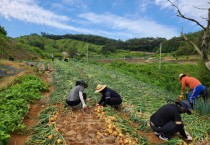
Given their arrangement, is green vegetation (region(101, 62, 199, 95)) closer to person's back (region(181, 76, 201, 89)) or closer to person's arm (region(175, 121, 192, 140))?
person's back (region(181, 76, 201, 89))

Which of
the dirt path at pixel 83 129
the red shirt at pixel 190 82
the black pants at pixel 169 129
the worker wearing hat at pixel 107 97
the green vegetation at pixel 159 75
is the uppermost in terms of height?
the red shirt at pixel 190 82

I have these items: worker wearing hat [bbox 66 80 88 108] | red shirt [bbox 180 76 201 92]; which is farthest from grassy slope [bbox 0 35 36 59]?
red shirt [bbox 180 76 201 92]

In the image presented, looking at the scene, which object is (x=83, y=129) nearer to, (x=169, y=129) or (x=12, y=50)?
(x=169, y=129)

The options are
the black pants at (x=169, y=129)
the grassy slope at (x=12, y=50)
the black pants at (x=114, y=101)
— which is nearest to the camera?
the black pants at (x=169, y=129)

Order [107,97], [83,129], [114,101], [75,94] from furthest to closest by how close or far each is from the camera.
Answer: [114,101] < [107,97] < [75,94] < [83,129]

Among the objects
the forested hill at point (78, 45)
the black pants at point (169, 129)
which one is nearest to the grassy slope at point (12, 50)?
the forested hill at point (78, 45)

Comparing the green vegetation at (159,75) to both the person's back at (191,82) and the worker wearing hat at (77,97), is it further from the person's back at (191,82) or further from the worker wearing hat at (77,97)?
the worker wearing hat at (77,97)

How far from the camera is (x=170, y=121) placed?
6.83m

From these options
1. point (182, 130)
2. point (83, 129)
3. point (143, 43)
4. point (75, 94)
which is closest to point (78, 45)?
point (143, 43)

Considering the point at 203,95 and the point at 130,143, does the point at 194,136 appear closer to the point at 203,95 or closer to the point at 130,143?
the point at 130,143

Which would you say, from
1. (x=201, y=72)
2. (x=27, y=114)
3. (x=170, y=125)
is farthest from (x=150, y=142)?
(x=201, y=72)

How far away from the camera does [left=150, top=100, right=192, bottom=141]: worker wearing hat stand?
Result: 663 centimetres

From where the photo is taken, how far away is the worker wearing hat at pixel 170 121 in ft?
21.7

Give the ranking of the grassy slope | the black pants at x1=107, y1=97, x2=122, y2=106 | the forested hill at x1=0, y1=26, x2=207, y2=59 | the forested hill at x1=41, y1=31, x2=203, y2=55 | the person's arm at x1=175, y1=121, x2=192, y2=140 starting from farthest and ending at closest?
the forested hill at x1=41, y1=31, x2=203, y2=55 → the forested hill at x1=0, y1=26, x2=207, y2=59 → the grassy slope → the black pants at x1=107, y1=97, x2=122, y2=106 → the person's arm at x1=175, y1=121, x2=192, y2=140
